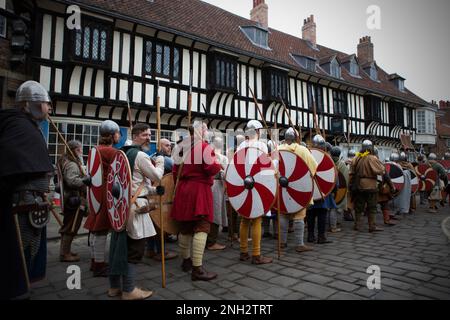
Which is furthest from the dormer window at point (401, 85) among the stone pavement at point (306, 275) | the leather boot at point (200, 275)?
the leather boot at point (200, 275)

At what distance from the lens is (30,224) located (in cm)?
213

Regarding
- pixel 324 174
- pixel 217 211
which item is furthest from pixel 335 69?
pixel 217 211

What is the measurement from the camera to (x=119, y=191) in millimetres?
2441

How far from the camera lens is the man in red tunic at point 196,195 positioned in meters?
2.92

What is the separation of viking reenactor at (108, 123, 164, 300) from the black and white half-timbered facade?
2.52 m

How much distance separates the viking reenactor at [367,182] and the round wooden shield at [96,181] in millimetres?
4588

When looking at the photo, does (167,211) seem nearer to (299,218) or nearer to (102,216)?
(102,216)

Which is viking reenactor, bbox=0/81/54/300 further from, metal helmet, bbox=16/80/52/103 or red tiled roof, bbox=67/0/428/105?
red tiled roof, bbox=67/0/428/105

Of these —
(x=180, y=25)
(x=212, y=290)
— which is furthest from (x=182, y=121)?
(x=212, y=290)

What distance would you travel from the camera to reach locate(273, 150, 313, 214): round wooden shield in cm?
370

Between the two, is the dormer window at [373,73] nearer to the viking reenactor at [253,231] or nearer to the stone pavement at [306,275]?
the stone pavement at [306,275]

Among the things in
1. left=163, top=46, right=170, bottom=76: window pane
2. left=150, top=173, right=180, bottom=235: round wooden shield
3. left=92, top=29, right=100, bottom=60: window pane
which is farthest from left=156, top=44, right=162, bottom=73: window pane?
left=150, top=173, right=180, bottom=235: round wooden shield

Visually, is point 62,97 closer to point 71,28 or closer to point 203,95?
point 71,28
